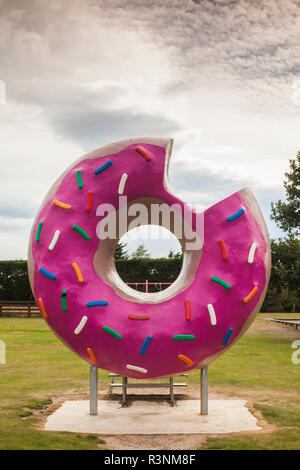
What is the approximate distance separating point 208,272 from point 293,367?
5.70 metres

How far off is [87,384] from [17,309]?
17573mm

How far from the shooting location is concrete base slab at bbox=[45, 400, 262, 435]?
20.7 feet

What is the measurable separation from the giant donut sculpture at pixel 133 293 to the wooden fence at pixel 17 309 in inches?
788

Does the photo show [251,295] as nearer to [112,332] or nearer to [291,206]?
[112,332]

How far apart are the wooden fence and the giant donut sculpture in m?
20.0

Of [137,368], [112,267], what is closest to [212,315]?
[137,368]

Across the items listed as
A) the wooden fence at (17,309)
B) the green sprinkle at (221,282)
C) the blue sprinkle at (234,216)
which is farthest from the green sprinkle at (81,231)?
the wooden fence at (17,309)

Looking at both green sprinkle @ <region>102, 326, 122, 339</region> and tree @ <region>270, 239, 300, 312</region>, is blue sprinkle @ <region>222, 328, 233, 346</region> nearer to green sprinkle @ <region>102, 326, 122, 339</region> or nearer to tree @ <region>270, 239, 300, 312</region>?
green sprinkle @ <region>102, 326, 122, 339</region>

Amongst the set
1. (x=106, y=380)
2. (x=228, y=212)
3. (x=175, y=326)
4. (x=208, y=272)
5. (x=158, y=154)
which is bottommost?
(x=106, y=380)

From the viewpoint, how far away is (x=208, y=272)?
6.38 m

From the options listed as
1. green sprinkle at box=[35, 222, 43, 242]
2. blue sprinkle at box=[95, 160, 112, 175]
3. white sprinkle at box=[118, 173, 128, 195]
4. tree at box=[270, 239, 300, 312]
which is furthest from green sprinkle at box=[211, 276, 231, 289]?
tree at box=[270, 239, 300, 312]

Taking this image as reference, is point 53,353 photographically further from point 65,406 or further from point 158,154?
point 158,154

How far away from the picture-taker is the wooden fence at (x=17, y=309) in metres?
26.0
